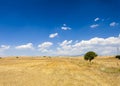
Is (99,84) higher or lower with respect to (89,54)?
lower

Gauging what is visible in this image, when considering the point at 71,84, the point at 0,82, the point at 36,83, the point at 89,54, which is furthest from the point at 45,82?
the point at 89,54

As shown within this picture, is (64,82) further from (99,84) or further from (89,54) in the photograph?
(89,54)

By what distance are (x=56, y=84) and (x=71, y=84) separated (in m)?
1.84

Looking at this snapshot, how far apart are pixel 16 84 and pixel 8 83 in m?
1.12

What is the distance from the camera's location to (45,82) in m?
26.7

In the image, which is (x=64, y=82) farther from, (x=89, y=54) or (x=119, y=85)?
(x=89, y=54)

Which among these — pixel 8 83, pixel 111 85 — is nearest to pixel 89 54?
pixel 111 85

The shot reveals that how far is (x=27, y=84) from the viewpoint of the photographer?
993 inches

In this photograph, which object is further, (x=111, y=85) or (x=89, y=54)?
(x=89, y=54)

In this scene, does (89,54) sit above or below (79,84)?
above

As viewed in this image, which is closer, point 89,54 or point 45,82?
point 45,82

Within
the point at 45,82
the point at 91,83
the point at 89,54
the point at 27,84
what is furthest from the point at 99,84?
the point at 89,54

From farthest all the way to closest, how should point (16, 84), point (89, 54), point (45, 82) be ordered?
point (89, 54), point (45, 82), point (16, 84)

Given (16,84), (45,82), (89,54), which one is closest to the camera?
(16,84)
